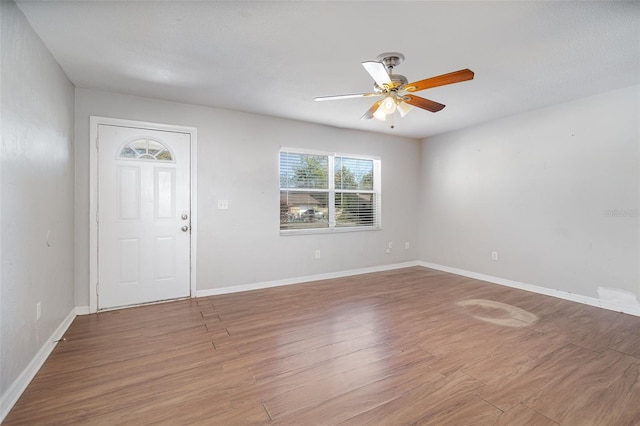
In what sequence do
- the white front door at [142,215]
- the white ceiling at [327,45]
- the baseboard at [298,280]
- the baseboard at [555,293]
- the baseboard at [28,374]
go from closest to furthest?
1. the baseboard at [28,374]
2. the white ceiling at [327,45]
3. the baseboard at [555,293]
4. the white front door at [142,215]
5. the baseboard at [298,280]

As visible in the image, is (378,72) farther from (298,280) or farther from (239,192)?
(298,280)

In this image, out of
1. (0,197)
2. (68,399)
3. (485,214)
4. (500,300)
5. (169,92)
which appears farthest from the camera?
(485,214)

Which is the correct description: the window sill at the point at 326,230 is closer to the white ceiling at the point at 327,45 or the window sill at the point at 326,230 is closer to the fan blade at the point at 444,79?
the white ceiling at the point at 327,45

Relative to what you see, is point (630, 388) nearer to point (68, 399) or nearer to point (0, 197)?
point (68, 399)

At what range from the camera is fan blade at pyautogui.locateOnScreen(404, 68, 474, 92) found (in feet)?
6.55

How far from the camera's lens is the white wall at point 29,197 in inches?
69.1

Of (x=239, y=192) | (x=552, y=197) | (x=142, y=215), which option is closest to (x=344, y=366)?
(x=239, y=192)

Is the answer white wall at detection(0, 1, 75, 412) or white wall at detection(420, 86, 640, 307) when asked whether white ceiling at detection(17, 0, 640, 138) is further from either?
white wall at detection(420, 86, 640, 307)

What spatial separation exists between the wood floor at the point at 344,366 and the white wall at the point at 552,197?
24.8 inches

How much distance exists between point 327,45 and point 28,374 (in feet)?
10.3

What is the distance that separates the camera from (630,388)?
1.90 meters

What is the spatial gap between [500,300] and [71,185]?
5039 mm

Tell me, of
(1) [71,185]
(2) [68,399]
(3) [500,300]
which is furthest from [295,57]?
(3) [500,300]

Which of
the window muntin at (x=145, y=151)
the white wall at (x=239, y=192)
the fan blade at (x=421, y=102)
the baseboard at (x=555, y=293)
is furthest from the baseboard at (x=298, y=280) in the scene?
the fan blade at (x=421, y=102)
